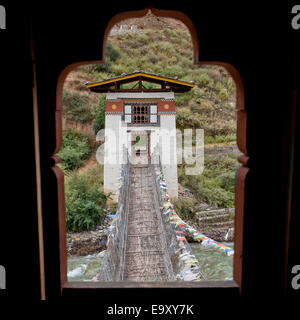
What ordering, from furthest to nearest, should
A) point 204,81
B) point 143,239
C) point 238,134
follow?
point 204,81 < point 143,239 < point 238,134

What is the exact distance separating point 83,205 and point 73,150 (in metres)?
5.86

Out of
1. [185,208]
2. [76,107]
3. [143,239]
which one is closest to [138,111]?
[185,208]

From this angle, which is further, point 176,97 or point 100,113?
point 176,97

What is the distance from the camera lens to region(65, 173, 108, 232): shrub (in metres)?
11.4

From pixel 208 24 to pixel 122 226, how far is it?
649cm

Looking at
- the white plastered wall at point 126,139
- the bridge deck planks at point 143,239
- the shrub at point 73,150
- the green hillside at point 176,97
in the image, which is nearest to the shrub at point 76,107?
the green hillside at point 176,97

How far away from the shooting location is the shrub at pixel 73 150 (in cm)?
1606

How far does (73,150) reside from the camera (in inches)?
648

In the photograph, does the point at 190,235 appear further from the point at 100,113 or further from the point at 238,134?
the point at 238,134

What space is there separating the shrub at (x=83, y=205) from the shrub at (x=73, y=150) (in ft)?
11.7

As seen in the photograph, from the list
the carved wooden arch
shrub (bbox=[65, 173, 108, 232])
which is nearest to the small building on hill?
shrub (bbox=[65, 173, 108, 232])

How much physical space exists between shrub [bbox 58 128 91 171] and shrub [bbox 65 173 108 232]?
3.58 m

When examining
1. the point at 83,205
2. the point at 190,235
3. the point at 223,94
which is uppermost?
the point at 223,94

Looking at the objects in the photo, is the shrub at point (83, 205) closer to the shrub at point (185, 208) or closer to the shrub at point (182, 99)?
the shrub at point (185, 208)
